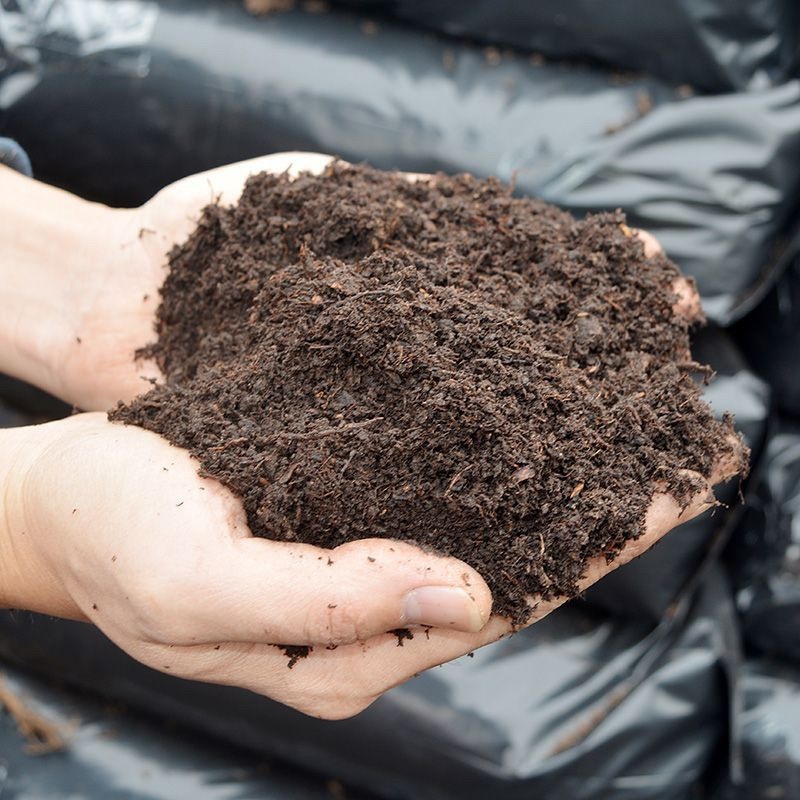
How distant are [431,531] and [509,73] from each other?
103cm

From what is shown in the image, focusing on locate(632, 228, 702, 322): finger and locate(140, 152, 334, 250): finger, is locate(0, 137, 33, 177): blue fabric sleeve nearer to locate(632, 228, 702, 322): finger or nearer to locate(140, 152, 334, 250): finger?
locate(140, 152, 334, 250): finger

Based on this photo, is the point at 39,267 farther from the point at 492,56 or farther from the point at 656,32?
the point at 656,32

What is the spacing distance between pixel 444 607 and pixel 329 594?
11cm

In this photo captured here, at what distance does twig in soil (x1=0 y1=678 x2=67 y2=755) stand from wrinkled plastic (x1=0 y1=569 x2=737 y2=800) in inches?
6.7

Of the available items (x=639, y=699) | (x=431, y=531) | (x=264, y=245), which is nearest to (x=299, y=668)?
(x=431, y=531)

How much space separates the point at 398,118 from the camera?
4.92 ft

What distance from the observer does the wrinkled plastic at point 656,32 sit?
1.42 metres

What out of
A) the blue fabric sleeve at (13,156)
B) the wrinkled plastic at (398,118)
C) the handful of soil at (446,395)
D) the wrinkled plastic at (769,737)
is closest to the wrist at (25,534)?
the handful of soil at (446,395)

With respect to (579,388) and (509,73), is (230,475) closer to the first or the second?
(579,388)

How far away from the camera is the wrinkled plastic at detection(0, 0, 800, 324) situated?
4.66 feet

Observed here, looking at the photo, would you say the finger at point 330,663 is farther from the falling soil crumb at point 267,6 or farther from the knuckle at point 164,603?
the falling soil crumb at point 267,6

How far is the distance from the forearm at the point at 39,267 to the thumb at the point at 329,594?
2.03ft

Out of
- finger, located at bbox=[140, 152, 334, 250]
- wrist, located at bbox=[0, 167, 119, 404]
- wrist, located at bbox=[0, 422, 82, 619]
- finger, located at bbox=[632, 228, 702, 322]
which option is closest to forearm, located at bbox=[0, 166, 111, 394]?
wrist, located at bbox=[0, 167, 119, 404]

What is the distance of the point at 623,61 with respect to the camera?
1504mm
